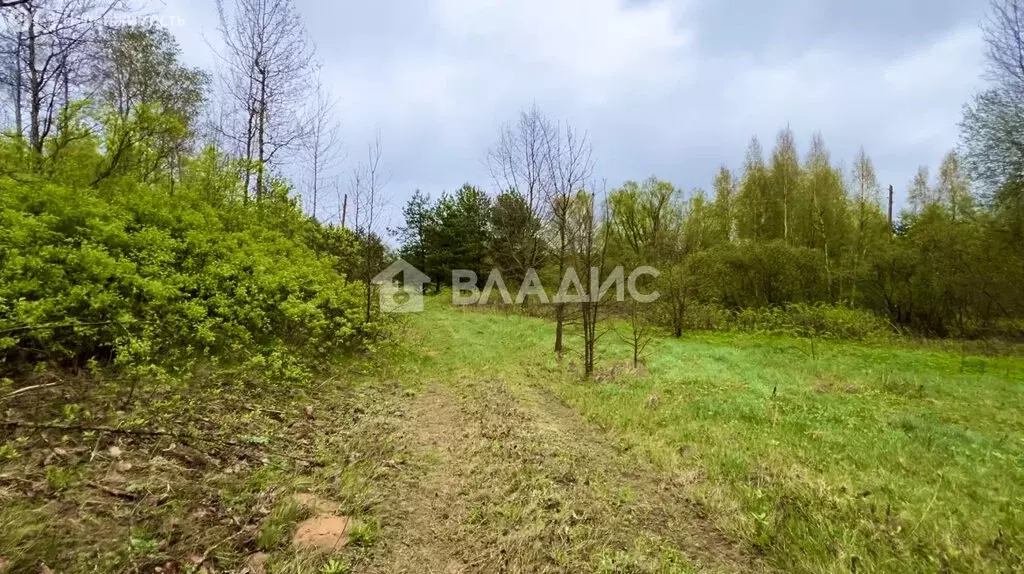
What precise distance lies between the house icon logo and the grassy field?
23.8 ft

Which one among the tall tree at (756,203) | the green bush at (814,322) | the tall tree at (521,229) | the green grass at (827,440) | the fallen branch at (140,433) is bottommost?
the green grass at (827,440)

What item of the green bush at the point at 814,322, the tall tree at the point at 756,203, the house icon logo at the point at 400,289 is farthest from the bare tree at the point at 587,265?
the tall tree at the point at 756,203

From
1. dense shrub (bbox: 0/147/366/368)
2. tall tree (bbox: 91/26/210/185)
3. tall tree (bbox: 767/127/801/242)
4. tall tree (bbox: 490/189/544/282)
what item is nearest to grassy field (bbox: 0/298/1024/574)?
dense shrub (bbox: 0/147/366/368)

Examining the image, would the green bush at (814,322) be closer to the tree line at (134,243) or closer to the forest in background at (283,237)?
the forest in background at (283,237)

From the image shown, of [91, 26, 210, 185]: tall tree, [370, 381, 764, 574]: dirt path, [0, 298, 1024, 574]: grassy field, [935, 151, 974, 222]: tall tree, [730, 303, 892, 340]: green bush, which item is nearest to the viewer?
[0, 298, 1024, 574]: grassy field

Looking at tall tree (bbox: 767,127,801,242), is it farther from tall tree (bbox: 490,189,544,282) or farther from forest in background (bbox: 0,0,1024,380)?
tall tree (bbox: 490,189,544,282)

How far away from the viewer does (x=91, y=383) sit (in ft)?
12.4

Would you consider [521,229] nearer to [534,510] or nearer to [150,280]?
[150,280]

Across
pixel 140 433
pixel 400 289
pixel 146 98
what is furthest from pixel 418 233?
pixel 140 433

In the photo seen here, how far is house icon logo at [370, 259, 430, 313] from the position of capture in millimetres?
13500

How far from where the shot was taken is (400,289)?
1895cm

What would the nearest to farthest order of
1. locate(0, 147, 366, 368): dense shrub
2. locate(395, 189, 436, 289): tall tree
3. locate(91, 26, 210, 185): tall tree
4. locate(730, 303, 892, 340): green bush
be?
locate(0, 147, 366, 368): dense shrub, locate(91, 26, 210, 185): tall tree, locate(730, 303, 892, 340): green bush, locate(395, 189, 436, 289): tall tree

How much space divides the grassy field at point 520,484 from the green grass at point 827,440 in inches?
1.0

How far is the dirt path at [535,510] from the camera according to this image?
104 inches
